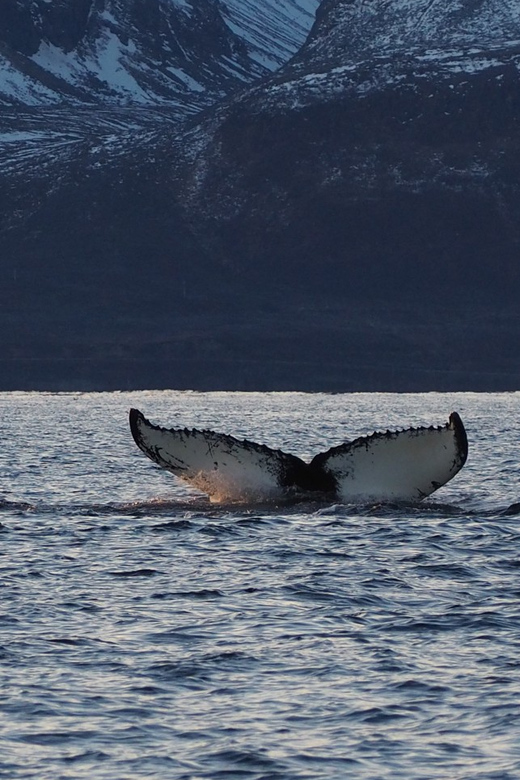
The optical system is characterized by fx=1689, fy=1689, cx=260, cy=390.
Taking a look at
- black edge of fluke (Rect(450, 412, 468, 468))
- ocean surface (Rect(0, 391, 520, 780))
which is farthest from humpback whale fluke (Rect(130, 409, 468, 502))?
ocean surface (Rect(0, 391, 520, 780))

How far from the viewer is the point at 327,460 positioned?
20.8 metres

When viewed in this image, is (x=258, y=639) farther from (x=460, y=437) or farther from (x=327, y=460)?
(x=327, y=460)

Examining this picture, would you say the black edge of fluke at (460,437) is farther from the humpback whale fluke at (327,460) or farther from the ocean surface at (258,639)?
the ocean surface at (258,639)

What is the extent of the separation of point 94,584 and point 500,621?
507 cm

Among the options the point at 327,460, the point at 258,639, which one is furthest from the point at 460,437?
the point at 258,639

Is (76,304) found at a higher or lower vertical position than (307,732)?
higher

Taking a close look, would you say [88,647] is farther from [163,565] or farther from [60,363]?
[60,363]

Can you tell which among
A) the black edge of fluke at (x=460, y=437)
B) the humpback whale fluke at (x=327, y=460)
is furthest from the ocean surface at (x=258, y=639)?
the black edge of fluke at (x=460, y=437)

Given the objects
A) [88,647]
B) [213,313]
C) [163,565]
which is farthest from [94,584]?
[213,313]

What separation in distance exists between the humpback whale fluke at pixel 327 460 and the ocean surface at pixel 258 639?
3.16 feet

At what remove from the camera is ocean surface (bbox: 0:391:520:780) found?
486 inches

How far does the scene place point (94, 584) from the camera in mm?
19797

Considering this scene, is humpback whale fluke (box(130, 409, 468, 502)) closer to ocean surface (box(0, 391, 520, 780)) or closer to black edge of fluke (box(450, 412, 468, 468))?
black edge of fluke (box(450, 412, 468, 468))

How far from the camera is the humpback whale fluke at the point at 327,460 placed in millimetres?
19750
